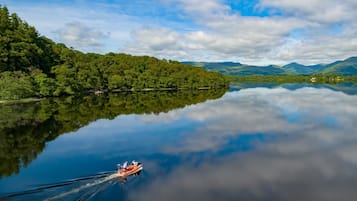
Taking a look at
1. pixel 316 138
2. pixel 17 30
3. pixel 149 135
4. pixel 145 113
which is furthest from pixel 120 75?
pixel 316 138

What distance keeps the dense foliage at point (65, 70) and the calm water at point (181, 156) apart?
28.9 metres

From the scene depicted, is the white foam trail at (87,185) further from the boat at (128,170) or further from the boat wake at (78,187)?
the boat at (128,170)

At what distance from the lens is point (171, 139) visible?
38.2m

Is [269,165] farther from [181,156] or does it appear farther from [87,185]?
[87,185]

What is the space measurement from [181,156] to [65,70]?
7480 cm

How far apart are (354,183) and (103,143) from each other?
23806 mm

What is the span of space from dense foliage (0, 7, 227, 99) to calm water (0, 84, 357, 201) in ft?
94.9

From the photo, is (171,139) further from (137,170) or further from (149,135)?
(137,170)

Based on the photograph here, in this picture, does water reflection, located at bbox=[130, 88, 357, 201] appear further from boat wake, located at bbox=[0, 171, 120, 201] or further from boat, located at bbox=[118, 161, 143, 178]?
boat wake, located at bbox=[0, 171, 120, 201]

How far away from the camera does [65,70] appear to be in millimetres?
96688

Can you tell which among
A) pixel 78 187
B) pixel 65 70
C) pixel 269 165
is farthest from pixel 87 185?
pixel 65 70

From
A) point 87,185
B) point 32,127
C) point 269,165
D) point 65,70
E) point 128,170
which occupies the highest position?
point 65,70

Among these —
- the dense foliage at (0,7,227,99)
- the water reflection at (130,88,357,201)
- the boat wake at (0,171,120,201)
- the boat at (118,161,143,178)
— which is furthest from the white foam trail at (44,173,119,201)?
the dense foliage at (0,7,227,99)

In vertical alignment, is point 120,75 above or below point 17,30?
below
